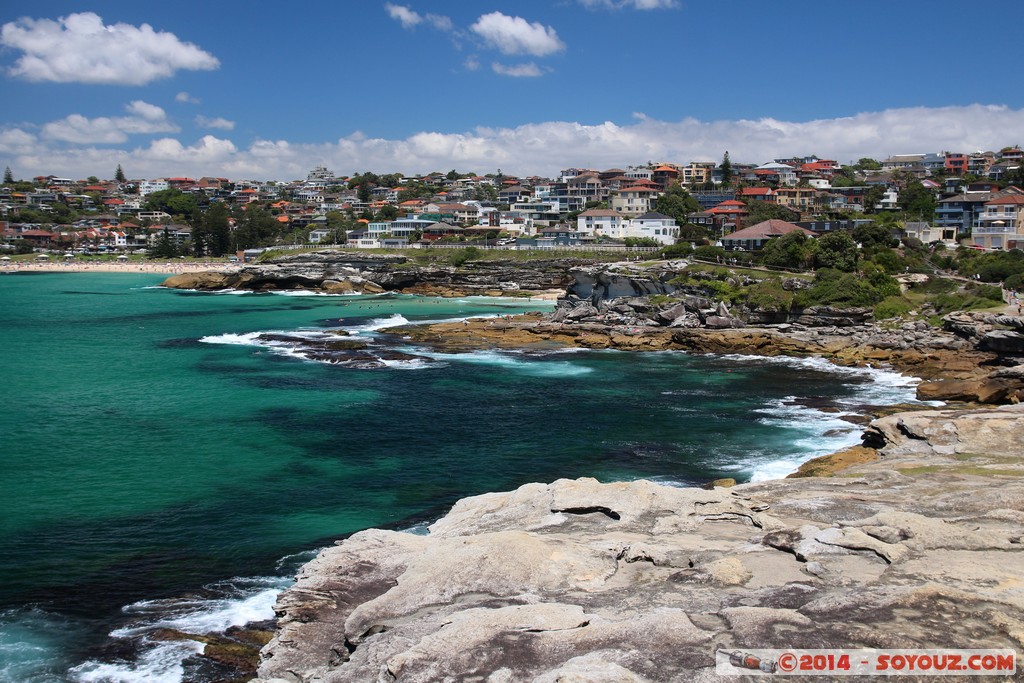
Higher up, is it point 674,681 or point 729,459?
point 674,681

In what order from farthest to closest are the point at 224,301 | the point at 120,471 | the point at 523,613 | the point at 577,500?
the point at 224,301 → the point at 120,471 → the point at 577,500 → the point at 523,613

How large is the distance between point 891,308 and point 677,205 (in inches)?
2814

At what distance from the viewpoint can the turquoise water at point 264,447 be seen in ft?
67.8

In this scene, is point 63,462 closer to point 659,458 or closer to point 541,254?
point 659,458

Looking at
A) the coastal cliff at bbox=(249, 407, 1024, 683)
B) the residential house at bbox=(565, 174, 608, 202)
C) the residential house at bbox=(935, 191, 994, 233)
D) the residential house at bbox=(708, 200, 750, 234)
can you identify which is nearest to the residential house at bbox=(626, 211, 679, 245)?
the residential house at bbox=(708, 200, 750, 234)

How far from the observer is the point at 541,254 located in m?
108

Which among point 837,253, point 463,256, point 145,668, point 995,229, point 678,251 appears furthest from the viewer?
point 463,256

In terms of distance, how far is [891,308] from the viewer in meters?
58.2

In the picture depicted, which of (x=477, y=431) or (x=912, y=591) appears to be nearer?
(x=912, y=591)

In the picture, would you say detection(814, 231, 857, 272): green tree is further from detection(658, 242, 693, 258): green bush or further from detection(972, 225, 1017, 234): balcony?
detection(972, 225, 1017, 234): balcony

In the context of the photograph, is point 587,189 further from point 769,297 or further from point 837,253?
point 769,297

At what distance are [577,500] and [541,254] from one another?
89447mm

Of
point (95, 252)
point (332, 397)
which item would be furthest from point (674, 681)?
point (95, 252)

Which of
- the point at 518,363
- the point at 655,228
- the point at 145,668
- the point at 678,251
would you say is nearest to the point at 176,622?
the point at 145,668
